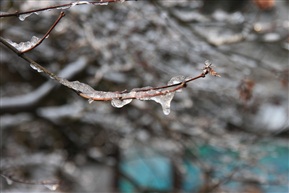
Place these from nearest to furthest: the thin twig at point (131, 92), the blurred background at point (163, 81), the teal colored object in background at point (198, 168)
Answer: the thin twig at point (131, 92)
the blurred background at point (163, 81)
the teal colored object in background at point (198, 168)

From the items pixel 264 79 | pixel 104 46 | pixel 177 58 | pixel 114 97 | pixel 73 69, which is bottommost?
pixel 114 97

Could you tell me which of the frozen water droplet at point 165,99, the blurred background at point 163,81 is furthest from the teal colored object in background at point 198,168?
the frozen water droplet at point 165,99

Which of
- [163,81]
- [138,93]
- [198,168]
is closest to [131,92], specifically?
[138,93]

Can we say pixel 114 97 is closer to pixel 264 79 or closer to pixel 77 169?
pixel 264 79

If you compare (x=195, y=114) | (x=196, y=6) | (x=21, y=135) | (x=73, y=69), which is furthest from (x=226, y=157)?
(x=21, y=135)

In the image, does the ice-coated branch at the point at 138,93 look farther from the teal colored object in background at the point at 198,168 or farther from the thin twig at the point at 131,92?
the teal colored object in background at the point at 198,168

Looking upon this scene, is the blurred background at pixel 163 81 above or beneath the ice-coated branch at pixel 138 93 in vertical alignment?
above

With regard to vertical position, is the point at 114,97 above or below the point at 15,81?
below

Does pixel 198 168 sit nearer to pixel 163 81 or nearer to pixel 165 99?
pixel 163 81

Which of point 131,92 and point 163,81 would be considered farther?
point 163,81
